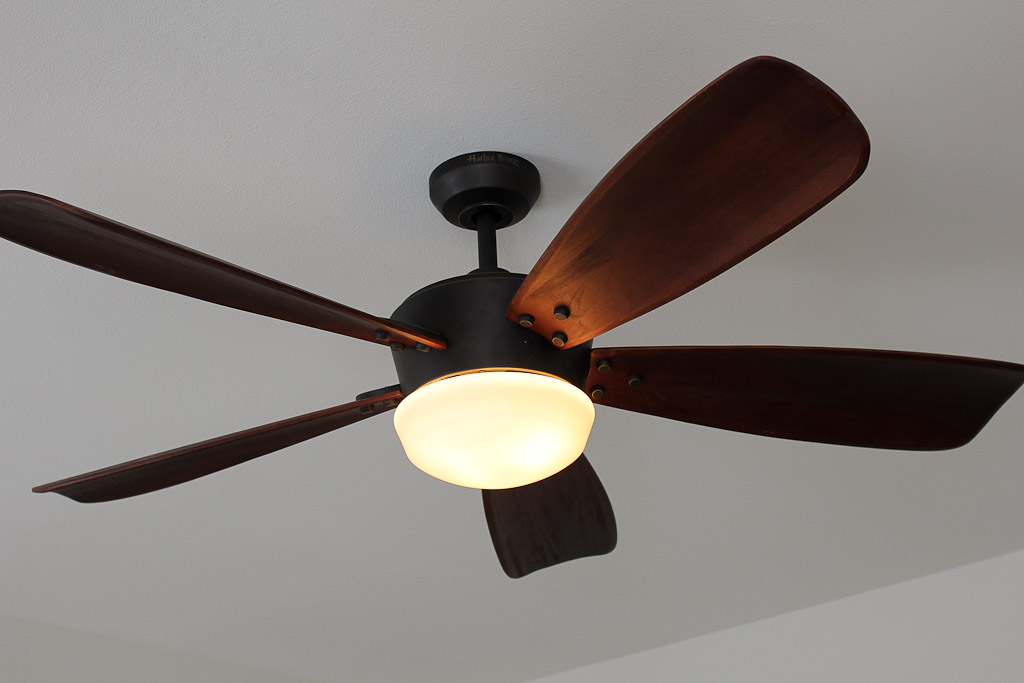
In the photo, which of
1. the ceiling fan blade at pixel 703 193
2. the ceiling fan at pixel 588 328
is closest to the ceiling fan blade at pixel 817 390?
the ceiling fan at pixel 588 328

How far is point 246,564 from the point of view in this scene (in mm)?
2201

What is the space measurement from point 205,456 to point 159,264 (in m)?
0.31

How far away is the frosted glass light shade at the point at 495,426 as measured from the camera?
0.91 meters

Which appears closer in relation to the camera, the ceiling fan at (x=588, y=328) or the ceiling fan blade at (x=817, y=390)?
the ceiling fan at (x=588, y=328)

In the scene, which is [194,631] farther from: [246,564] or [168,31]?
[168,31]

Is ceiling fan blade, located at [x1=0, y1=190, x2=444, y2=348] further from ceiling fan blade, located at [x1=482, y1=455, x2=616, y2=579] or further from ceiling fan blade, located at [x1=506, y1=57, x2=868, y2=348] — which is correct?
ceiling fan blade, located at [x1=482, y1=455, x2=616, y2=579]

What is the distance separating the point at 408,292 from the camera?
138 centimetres

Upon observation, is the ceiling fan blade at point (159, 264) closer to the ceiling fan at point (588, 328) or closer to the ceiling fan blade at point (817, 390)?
the ceiling fan at point (588, 328)

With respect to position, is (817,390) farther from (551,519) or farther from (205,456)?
(205,456)

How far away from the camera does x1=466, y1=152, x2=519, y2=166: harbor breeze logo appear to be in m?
1.12

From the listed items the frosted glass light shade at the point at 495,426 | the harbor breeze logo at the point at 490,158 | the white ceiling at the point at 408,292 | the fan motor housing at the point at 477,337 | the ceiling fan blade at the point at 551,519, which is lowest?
the frosted glass light shade at the point at 495,426

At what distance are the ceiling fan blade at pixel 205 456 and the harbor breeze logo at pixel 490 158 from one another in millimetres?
309

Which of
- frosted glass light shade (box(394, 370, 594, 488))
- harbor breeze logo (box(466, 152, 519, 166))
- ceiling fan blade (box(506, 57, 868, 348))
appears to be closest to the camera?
ceiling fan blade (box(506, 57, 868, 348))

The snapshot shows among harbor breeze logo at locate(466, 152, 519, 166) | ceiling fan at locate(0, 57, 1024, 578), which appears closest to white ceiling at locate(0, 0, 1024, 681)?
harbor breeze logo at locate(466, 152, 519, 166)
